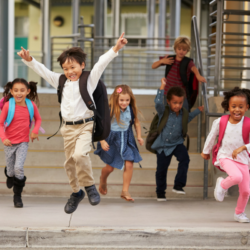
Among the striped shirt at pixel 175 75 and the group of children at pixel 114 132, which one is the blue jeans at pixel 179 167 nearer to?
the group of children at pixel 114 132

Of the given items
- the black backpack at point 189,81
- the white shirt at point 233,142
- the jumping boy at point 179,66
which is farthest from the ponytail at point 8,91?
the black backpack at point 189,81

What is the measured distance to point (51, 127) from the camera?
23.7ft

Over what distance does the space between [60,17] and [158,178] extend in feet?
59.3

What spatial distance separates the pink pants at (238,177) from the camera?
4336mm

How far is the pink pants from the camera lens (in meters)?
4.34

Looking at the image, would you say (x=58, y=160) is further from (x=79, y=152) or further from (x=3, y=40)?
(x=3, y=40)

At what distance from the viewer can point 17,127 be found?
5.02 metres

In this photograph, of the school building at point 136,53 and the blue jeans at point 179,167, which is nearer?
the blue jeans at point 179,167

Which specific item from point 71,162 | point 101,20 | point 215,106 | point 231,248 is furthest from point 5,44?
point 231,248

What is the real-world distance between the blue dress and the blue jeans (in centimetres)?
34

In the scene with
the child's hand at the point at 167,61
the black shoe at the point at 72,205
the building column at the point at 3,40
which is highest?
the building column at the point at 3,40

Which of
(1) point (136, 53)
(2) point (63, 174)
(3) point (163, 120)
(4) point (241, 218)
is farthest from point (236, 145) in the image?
(1) point (136, 53)

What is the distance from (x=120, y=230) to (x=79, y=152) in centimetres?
82

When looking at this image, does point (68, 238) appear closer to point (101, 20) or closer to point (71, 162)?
point (71, 162)
